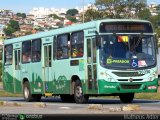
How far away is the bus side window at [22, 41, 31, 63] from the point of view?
29.4m

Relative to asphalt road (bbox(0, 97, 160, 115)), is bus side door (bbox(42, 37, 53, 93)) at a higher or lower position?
higher

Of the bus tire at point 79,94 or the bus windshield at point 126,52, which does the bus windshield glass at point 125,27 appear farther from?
the bus tire at point 79,94

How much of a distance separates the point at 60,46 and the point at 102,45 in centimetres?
339

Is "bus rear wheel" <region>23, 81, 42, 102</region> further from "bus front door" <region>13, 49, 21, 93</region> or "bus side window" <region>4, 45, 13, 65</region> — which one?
"bus side window" <region>4, 45, 13, 65</region>

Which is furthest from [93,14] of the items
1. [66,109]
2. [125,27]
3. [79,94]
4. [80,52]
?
[66,109]

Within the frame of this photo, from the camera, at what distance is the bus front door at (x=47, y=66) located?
27.1m

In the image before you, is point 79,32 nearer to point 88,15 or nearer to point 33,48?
point 33,48

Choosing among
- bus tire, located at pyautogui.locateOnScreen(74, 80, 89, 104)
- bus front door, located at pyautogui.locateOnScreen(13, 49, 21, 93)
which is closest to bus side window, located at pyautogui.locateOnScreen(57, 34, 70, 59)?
bus tire, located at pyautogui.locateOnScreen(74, 80, 89, 104)

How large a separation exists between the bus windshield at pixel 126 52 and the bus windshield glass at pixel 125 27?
0.83 ft

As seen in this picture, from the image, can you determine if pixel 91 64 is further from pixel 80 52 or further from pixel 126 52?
pixel 126 52

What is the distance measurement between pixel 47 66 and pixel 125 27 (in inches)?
205

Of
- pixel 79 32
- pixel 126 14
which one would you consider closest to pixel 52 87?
pixel 79 32

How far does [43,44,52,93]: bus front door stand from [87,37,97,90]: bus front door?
3781 mm

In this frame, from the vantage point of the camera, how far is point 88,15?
273 ft
